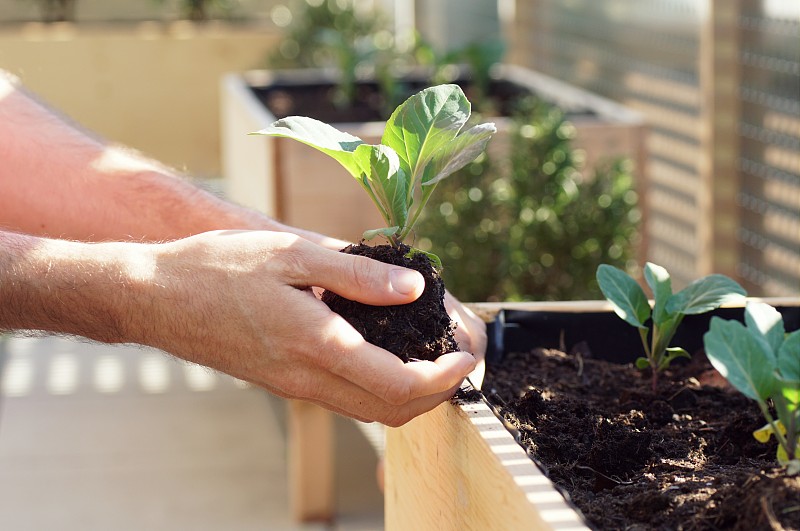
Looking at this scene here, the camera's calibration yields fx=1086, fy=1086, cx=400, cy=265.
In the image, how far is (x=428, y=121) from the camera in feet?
3.20

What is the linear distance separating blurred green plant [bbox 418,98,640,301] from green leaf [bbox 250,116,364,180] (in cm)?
130

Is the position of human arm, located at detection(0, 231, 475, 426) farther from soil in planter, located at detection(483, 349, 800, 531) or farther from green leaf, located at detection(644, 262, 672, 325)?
green leaf, located at detection(644, 262, 672, 325)

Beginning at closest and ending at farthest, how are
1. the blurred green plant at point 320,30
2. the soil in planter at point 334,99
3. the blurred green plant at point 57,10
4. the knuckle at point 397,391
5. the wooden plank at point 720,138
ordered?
the knuckle at point 397,391 < the wooden plank at point 720,138 < the soil in planter at point 334,99 < the blurred green plant at point 320,30 < the blurred green plant at point 57,10

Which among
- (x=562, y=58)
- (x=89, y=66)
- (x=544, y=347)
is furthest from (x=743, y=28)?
(x=89, y=66)

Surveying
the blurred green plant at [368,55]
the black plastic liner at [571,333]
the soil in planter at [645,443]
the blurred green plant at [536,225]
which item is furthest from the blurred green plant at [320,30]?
the soil in planter at [645,443]

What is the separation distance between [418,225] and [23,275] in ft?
5.00

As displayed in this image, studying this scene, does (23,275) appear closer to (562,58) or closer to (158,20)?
(562,58)

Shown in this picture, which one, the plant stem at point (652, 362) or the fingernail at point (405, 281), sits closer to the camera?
the fingernail at point (405, 281)

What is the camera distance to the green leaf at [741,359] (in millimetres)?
798

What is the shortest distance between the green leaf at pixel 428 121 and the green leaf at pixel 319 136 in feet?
0.13

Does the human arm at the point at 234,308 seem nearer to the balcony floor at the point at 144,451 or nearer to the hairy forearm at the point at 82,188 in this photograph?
the hairy forearm at the point at 82,188

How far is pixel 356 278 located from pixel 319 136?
0.44ft

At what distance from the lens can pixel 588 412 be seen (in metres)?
1.03

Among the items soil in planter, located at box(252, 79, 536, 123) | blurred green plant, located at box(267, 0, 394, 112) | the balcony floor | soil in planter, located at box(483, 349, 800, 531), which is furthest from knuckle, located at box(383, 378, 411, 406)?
blurred green plant, located at box(267, 0, 394, 112)
